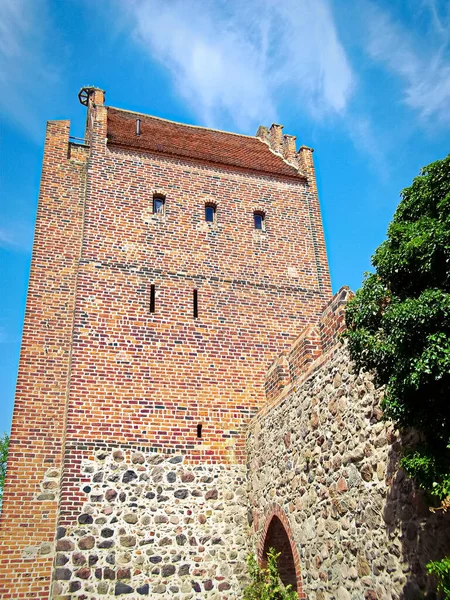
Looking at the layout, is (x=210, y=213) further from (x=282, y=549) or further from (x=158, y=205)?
(x=282, y=549)

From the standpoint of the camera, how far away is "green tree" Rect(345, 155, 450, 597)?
14.7 ft

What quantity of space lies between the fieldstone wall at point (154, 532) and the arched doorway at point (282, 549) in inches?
32.2

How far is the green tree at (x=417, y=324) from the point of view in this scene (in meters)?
4.49

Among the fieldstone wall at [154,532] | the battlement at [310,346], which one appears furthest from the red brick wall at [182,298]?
the battlement at [310,346]

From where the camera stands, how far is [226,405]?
35.8 ft

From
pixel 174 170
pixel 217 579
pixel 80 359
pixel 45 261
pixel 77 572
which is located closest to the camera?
pixel 77 572

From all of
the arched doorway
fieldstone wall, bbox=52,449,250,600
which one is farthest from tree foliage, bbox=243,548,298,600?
fieldstone wall, bbox=52,449,250,600

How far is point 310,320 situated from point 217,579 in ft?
18.9

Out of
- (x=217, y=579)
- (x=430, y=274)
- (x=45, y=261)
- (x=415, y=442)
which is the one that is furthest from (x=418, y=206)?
(x=45, y=261)

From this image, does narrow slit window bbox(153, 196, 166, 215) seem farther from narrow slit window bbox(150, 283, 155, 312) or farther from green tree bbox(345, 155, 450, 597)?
green tree bbox(345, 155, 450, 597)

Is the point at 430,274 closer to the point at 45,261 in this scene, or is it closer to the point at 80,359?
the point at 80,359

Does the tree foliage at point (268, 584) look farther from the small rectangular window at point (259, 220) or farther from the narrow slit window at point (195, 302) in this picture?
the small rectangular window at point (259, 220)

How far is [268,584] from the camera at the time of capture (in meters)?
8.91

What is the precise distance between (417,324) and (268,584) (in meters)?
6.28
